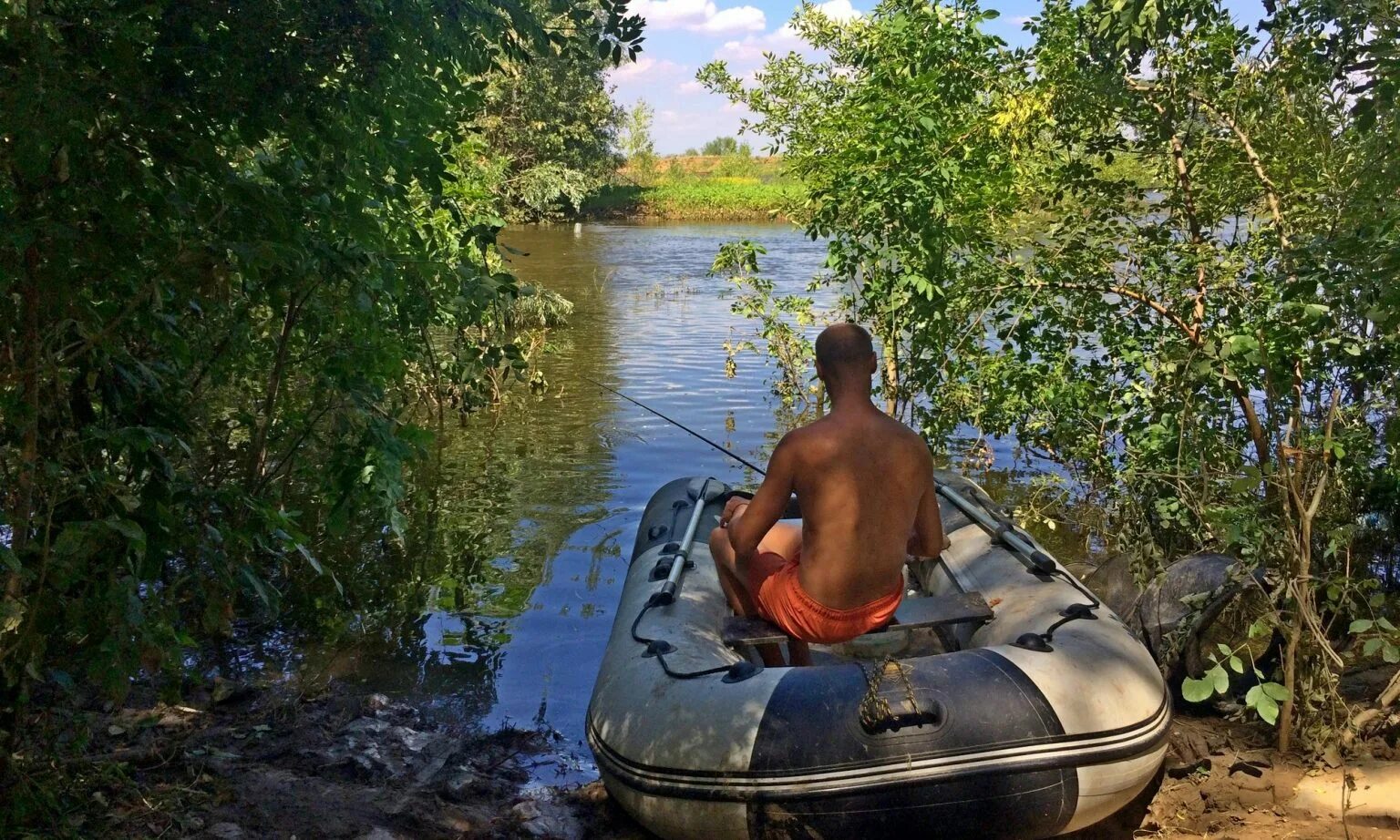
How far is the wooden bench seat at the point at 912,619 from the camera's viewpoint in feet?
14.3

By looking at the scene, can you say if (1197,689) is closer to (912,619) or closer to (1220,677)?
(1220,677)

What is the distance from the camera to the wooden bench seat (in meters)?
4.36

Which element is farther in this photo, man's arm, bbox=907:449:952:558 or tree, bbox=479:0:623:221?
tree, bbox=479:0:623:221

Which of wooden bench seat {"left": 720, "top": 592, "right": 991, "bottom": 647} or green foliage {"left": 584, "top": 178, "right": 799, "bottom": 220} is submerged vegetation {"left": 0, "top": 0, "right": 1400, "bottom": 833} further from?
green foliage {"left": 584, "top": 178, "right": 799, "bottom": 220}

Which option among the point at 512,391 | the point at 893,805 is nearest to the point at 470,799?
the point at 893,805

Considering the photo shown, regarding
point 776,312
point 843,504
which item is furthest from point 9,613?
point 776,312

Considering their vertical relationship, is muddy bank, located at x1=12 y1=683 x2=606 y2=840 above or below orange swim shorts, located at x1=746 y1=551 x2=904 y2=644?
below

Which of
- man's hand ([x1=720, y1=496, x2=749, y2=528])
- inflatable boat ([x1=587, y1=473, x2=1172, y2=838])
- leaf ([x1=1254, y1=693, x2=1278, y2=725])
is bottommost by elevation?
inflatable boat ([x1=587, y1=473, x2=1172, y2=838])

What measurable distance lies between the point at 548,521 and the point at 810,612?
408cm

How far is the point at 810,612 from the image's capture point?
4207 millimetres

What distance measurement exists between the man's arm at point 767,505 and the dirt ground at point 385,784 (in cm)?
108

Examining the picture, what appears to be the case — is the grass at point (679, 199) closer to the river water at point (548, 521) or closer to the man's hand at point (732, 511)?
the river water at point (548, 521)

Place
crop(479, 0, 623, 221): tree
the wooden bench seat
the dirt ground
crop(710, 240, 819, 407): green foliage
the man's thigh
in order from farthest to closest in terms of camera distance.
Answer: crop(479, 0, 623, 221): tree
crop(710, 240, 819, 407): green foliage
the man's thigh
the wooden bench seat
the dirt ground

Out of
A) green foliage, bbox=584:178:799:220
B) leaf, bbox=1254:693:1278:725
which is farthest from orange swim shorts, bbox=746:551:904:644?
green foliage, bbox=584:178:799:220
